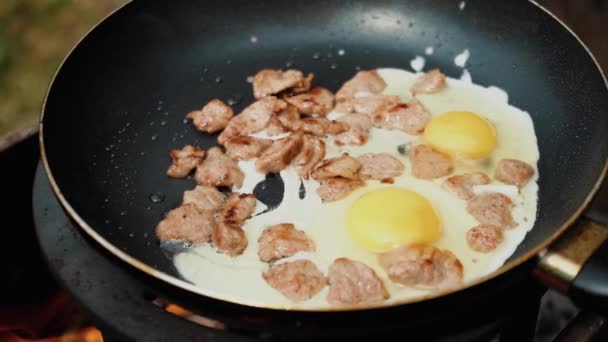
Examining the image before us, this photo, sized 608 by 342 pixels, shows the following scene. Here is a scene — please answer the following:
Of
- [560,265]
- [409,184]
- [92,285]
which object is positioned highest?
[560,265]

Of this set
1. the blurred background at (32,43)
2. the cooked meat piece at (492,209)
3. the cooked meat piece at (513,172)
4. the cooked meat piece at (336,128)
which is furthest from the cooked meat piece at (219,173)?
the blurred background at (32,43)

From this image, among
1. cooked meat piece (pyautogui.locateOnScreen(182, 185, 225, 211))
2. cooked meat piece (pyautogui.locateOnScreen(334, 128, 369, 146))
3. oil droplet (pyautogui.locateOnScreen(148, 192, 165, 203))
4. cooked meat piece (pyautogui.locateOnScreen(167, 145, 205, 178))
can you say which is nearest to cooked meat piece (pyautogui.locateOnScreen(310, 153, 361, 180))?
cooked meat piece (pyautogui.locateOnScreen(334, 128, 369, 146))

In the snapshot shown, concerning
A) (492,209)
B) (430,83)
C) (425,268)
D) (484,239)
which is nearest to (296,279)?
(425,268)

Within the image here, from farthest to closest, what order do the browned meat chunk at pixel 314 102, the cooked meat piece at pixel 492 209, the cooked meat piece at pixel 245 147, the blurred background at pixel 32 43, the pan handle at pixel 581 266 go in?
the blurred background at pixel 32 43 < the browned meat chunk at pixel 314 102 < the cooked meat piece at pixel 245 147 < the cooked meat piece at pixel 492 209 < the pan handle at pixel 581 266

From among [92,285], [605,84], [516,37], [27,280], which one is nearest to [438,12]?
[516,37]

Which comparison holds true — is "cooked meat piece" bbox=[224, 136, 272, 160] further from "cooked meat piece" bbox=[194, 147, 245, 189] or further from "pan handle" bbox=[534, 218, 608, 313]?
"pan handle" bbox=[534, 218, 608, 313]

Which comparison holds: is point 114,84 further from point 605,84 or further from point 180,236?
point 605,84

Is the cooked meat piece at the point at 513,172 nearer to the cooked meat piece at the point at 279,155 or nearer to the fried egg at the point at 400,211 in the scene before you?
the fried egg at the point at 400,211
